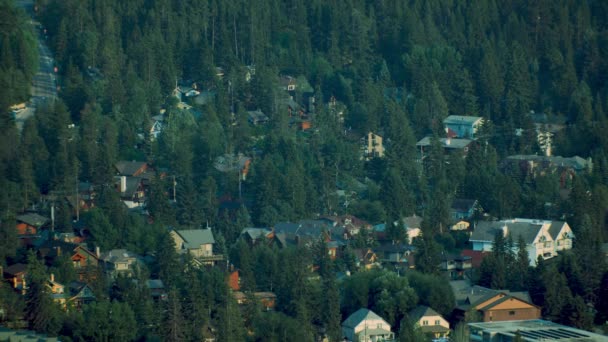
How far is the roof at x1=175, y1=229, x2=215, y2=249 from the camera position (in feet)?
174

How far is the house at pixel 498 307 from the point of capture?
155ft

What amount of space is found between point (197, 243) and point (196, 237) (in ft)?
1.28

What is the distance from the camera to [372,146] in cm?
6512

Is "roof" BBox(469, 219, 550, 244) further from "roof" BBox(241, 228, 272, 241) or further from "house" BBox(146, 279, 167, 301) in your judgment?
"house" BBox(146, 279, 167, 301)

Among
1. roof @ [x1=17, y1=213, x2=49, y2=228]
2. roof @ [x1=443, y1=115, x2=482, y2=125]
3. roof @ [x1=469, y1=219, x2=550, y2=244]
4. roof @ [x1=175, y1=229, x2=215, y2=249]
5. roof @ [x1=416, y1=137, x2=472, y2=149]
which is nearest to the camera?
roof @ [x1=175, y1=229, x2=215, y2=249]

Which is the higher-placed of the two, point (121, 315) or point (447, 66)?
point (447, 66)

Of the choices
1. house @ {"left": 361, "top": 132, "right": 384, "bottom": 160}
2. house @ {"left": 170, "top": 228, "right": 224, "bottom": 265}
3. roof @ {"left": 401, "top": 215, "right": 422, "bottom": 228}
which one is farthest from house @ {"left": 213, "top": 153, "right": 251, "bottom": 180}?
roof @ {"left": 401, "top": 215, "right": 422, "bottom": 228}

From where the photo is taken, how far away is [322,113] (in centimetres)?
6600

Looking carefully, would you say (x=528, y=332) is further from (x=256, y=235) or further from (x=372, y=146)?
(x=372, y=146)

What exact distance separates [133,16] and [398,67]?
1204cm

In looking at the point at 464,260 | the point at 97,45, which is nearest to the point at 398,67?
the point at 97,45

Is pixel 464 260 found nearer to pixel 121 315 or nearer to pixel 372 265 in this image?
pixel 372 265

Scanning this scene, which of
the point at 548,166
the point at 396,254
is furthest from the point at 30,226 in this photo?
the point at 548,166

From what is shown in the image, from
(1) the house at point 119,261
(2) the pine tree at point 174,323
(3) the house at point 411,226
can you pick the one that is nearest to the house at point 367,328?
(2) the pine tree at point 174,323
